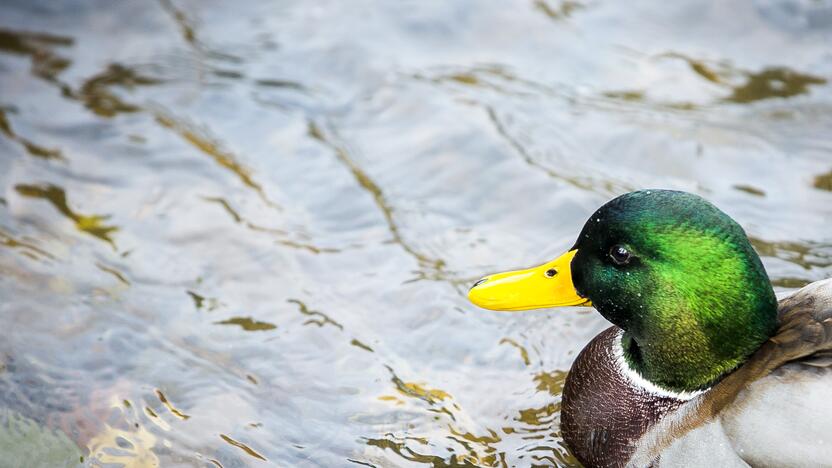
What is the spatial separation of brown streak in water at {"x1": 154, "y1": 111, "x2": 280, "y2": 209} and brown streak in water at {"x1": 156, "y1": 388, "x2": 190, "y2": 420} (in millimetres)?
1554

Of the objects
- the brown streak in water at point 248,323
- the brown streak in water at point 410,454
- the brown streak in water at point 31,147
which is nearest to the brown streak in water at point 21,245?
the brown streak in water at point 31,147

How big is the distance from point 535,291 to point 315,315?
1499 millimetres

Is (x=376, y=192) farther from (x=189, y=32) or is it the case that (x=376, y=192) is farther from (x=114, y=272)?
(x=189, y=32)

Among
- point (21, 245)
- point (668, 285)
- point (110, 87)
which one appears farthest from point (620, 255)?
point (110, 87)

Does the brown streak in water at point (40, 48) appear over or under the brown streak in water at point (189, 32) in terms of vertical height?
under

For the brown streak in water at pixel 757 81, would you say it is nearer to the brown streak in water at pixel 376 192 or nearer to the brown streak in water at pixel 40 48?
the brown streak in water at pixel 376 192

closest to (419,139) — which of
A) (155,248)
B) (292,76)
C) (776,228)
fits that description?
(292,76)

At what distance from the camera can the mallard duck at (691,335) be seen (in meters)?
3.54

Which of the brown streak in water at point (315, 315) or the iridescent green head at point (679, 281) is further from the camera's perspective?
the brown streak in water at point (315, 315)

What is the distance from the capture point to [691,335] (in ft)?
12.6

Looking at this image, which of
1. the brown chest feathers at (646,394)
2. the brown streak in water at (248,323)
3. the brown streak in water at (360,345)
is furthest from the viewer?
the brown streak in water at (248,323)

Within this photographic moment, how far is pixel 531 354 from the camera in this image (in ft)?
16.1

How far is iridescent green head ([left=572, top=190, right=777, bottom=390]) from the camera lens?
12.2 feet

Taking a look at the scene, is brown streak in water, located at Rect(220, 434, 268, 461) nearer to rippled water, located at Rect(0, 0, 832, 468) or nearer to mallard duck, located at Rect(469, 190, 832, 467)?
rippled water, located at Rect(0, 0, 832, 468)
